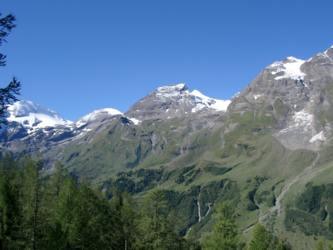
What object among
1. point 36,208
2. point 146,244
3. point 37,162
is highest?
point 37,162

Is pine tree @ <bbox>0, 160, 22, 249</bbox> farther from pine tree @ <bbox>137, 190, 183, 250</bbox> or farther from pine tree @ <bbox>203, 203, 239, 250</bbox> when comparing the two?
pine tree @ <bbox>203, 203, 239, 250</bbox>

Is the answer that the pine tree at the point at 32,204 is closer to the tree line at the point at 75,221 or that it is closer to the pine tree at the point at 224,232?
the tree line at the point at 75,221

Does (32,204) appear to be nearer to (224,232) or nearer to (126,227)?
(126,227)

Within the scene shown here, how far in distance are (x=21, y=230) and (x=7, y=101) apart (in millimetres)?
42397

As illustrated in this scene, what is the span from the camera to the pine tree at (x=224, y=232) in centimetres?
6942

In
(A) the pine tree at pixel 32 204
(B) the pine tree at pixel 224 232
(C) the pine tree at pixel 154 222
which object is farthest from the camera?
(C) the pine tree at pixel 154 222

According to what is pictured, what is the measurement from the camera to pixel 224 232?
2778 inches

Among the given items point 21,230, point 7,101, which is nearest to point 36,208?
point 21,230

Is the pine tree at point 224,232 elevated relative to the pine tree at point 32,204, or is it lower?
lower

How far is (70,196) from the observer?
70.1 metres

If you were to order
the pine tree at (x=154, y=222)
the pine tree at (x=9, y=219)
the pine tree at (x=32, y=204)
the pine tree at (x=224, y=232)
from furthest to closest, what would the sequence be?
the pine tree at (x=154, y=222) → the pine tree at (x=224, y=232) → the pine tree at (x=32, y=204) → the pine tree at (x=9, y=219)

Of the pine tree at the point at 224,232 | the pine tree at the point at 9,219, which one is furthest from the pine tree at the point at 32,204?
the pine tree at the point at 224,232

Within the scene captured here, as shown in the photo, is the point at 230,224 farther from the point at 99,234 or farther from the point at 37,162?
the point at 37,162

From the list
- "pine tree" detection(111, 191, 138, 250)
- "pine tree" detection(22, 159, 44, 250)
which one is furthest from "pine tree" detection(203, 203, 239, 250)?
"pine tree" detection(22, 159, 44, 250)
